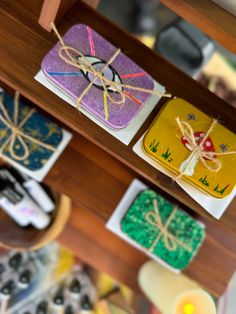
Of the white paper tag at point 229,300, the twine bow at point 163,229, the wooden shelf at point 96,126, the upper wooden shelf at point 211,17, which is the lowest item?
the white paper tag at point 229,300

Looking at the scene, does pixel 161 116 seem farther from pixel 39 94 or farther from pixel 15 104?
pixel 15 104

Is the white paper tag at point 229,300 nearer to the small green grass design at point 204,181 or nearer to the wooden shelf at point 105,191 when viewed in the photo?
the wooden shelf at point 105,191

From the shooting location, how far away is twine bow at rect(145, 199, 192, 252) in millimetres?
915

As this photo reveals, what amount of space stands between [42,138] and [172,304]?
1.37 ft

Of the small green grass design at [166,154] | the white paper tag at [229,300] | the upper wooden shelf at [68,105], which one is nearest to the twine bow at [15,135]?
the upper wooden shelf at [68,105]

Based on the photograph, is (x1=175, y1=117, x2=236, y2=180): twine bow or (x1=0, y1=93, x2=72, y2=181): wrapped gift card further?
(x1=0, y1=93, x2=72, y2=181): wrapped gift card

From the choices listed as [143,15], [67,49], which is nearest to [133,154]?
[67,49]

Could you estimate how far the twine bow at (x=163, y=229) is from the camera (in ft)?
3.00

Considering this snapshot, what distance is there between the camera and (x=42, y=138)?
92 cm

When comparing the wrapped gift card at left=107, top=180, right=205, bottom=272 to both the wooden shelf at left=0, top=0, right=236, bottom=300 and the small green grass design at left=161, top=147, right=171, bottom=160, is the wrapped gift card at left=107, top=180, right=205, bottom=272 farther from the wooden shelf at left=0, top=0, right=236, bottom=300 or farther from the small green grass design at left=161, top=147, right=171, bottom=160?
the small green grass design at left=161, top=147, right=171, bottom=160

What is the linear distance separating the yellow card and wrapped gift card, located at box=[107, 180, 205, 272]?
0.25m

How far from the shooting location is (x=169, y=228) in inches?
36.3

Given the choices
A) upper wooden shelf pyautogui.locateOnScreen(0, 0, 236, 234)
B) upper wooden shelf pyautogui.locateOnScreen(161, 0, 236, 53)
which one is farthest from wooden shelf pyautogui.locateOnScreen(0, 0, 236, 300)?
upper wooden shelf pyautogui.locateOnScreen(161, 0, 236, 53)

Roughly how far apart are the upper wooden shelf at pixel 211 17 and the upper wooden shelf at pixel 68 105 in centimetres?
12
